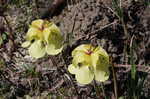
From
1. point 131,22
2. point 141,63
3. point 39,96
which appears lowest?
point 39,96

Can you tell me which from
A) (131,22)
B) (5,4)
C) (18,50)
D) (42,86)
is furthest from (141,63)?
(5,4)

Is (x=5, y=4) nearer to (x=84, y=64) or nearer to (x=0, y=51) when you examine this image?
(x=0, y=51)

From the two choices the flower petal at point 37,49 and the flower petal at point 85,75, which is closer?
the flower petal at point 85,75

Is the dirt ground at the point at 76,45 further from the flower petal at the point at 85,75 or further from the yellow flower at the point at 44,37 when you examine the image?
the flower petal at the point at 85,75

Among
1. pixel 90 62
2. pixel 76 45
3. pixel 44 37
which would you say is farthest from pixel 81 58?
pixel 76 45

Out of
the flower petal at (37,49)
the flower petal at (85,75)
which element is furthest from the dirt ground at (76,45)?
the flower petal at (85,75)

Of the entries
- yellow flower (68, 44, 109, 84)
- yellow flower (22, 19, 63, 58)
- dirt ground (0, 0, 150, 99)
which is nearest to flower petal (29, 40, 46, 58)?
yellow flower (22, 19, 63, 58)
